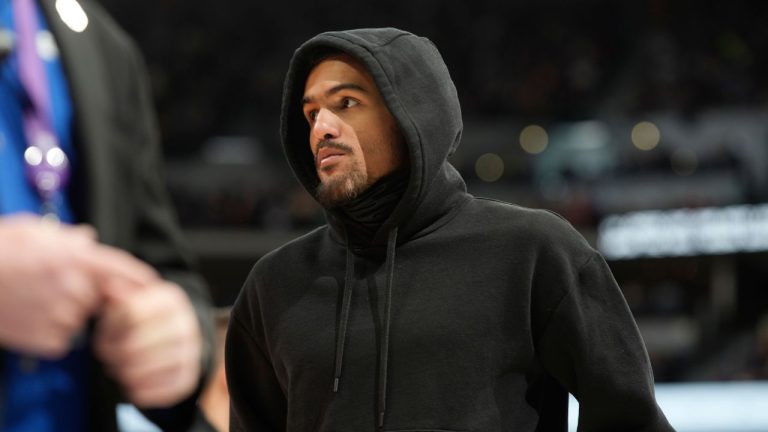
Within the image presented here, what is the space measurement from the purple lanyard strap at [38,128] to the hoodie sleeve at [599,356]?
1.37 metres

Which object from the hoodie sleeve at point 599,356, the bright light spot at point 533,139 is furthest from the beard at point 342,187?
the bright light spot at point 533,139

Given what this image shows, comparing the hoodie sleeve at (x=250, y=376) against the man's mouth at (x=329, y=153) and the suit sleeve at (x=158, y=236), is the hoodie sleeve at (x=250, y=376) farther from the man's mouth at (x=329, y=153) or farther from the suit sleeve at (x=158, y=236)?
the suit sleeve at (x=158, y=236)

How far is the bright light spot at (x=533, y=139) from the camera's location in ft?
52.8

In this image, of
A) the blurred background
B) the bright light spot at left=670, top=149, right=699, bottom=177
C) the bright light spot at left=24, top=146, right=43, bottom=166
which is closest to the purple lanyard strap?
the bright light spot at left=24, top=146, right=43, bottom=166

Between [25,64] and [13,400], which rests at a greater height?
[25,64]

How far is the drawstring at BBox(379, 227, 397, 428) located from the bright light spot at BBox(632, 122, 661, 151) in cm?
1285

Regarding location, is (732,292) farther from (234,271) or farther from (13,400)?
(13,400)

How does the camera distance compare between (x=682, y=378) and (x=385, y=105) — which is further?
(x=682, y=378)

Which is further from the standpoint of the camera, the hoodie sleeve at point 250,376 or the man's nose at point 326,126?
the hoodie sleeve at point 250,376

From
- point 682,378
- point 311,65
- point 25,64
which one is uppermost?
point 25,64

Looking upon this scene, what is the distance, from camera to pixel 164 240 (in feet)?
3.47

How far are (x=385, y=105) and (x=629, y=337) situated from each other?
780 millimetres

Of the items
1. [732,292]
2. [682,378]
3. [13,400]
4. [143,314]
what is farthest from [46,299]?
[732,292]

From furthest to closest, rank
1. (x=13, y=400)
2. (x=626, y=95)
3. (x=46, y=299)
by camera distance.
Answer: (x=626, y=95)
(x=13, y=400)
(x=46, y=299)
